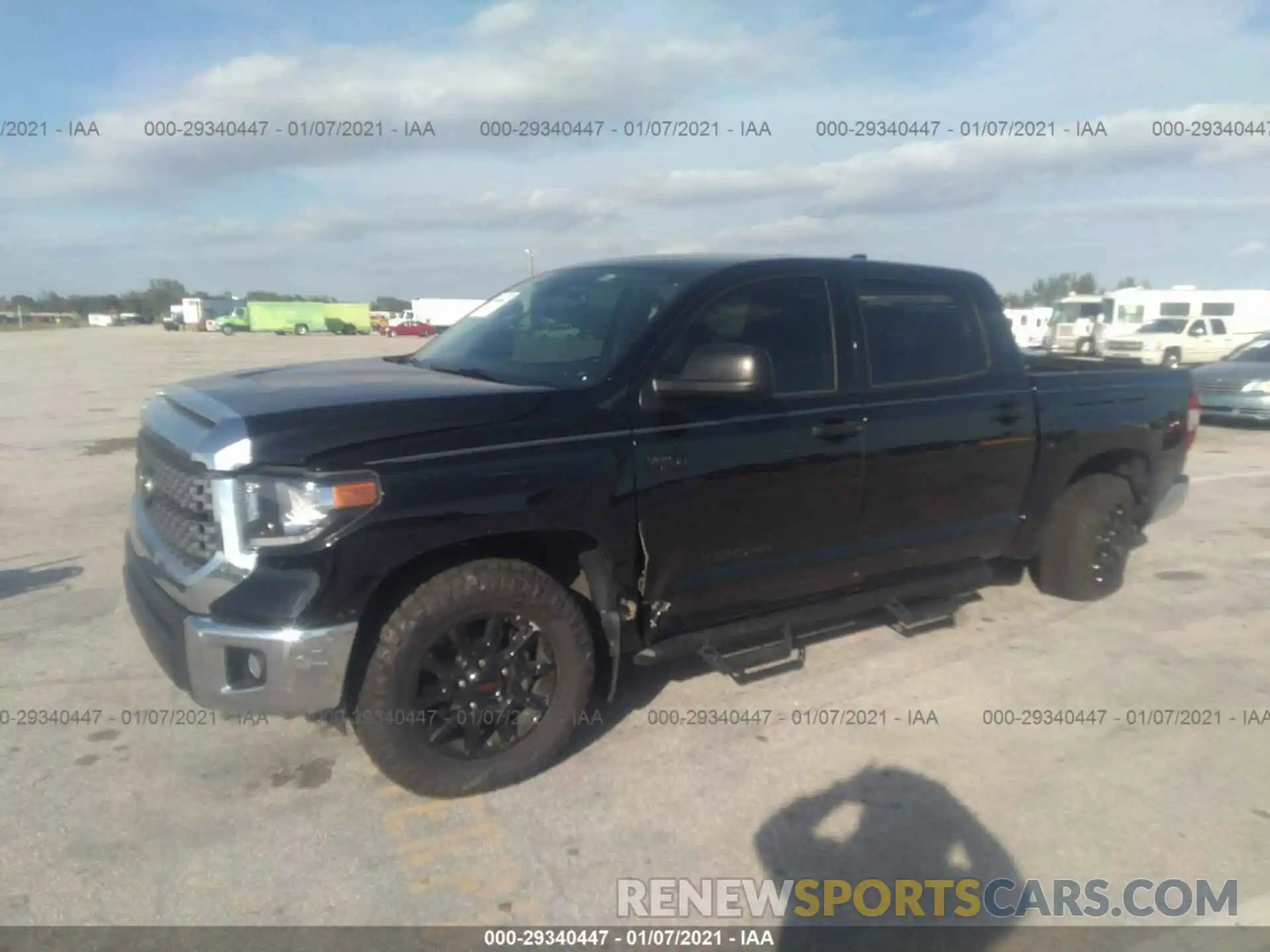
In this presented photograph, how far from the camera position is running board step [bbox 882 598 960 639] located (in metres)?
4.91

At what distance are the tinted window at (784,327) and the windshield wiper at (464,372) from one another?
838 mm

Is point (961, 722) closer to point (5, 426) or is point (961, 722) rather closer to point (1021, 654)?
point (1021, 654)

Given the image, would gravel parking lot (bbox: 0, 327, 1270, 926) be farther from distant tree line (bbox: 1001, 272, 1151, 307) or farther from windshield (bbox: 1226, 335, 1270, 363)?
distant tree line (bbox: 1001, 272, 1151, 307)

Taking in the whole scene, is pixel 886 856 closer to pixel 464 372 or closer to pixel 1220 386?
pixel 464 372

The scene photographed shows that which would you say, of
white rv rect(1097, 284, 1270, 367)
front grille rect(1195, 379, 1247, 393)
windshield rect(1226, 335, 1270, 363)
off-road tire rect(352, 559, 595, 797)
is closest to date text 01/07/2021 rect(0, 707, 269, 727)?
off-road tire rect(352, 559, 595, 797)

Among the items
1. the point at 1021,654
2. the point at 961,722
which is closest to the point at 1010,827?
the point at 961,722

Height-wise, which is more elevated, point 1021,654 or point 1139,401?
point 1139,401

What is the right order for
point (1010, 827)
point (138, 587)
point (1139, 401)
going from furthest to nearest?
point (1139, 401), point (138, 587), point (1010, 827)

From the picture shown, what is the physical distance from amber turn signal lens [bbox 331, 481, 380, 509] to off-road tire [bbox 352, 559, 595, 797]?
389 millimetres

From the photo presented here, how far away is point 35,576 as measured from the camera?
6.21m

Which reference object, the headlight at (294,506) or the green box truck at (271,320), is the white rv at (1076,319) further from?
the green box truck at (271,320)

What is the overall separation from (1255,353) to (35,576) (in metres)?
17.1

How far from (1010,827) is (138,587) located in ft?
10.8

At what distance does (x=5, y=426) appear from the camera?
13.7 meters
